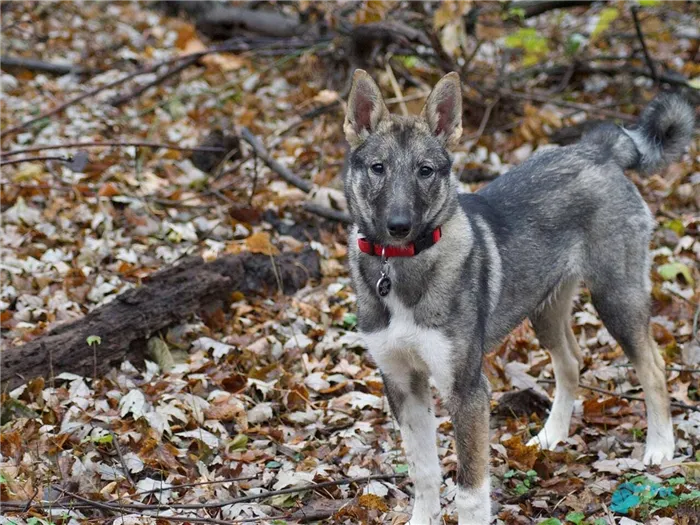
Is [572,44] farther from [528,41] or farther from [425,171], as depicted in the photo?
[425,171]

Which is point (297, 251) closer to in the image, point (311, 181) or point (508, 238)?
point (311, 181)

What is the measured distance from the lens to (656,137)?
204 inches

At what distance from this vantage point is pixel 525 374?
5875 mm

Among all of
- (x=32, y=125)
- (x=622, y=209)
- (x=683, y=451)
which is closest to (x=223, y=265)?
(x=622, y=209)

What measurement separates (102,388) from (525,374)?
9.63ft

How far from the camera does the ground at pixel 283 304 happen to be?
4.43 m

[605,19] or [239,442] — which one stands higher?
[605,19]

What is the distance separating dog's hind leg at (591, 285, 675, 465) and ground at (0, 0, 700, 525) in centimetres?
19

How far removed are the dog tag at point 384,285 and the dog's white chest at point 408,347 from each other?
0.04m

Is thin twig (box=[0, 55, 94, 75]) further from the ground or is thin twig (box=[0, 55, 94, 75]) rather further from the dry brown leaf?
the dry brown leaf

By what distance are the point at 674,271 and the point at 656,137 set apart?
1703mm

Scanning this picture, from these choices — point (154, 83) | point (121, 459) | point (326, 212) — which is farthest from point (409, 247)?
point (154, 83)

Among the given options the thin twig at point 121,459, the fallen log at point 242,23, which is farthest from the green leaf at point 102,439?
the fallen log at point 242,23

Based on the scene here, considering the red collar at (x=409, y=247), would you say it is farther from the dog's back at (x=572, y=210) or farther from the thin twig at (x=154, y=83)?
the thin twig at (x=154, y=83)
